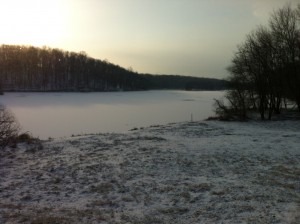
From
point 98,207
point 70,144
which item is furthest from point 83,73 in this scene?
point 98,207

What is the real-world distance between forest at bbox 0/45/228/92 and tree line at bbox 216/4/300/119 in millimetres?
71487

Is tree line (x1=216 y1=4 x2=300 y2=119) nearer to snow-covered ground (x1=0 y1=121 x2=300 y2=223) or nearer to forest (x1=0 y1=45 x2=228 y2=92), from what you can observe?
snow-covered ground (x1=0 y1=121 x2=300 y2=223)

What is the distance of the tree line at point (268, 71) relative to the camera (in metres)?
34.5

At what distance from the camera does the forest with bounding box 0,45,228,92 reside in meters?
105

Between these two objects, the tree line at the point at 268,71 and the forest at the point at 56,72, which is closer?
the tree line at the point at 268,71

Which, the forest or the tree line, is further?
the forest

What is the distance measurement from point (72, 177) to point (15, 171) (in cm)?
190

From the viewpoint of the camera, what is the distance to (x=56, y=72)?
115 meters

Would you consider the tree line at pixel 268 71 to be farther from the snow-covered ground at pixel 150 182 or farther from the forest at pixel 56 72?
the forest at pixel 56 72

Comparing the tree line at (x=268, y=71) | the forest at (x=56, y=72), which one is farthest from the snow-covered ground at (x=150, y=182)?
the forest at (x=56, y=72)

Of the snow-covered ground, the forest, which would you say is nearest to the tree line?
the snow-covered ground

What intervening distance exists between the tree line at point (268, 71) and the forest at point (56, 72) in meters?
71.5

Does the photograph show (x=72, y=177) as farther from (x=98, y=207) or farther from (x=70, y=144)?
(x=70, y=144)

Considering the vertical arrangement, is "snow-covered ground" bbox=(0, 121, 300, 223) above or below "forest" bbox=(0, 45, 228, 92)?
below
